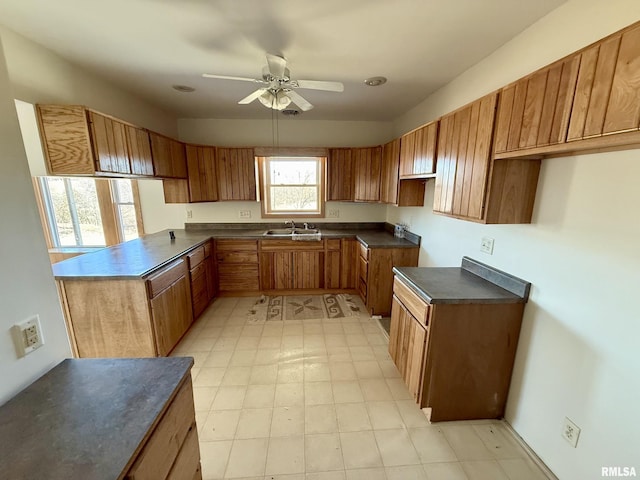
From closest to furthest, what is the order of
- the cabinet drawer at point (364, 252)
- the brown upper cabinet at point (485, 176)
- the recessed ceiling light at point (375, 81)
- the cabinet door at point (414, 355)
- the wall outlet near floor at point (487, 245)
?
1. the brown upper cabinet at point (485, 176)
2. the cabinet door at point (414, 355)
3. the wall outlet near floor at point (487, 245)
4. the recessed ceiling light at point (375, 81)
5. the cabinet drawer at point (364, 252)

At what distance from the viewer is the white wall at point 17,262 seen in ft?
2.91

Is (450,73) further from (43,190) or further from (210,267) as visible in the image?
(43,190)

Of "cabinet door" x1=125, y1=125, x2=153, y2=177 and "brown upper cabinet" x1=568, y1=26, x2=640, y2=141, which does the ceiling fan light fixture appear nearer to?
"cabinet door" x1=125, y1=125, x2=153, y2=177

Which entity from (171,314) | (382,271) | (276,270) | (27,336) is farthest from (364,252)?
(27,336)

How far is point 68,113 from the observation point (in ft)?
6.35

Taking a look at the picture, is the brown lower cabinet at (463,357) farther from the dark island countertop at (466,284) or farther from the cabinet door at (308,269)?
the cabinet door at (308,269)

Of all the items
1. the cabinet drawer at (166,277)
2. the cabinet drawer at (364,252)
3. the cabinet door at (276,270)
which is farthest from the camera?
the cabinet door at (276,270)

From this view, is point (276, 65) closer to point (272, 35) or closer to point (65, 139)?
point (272, 35)

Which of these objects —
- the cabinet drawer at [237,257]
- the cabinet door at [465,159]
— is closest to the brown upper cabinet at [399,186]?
the cabinet door at [465,159]

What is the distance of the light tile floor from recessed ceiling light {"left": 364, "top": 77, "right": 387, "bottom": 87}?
8.45 ft

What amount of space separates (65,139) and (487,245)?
10.7ft

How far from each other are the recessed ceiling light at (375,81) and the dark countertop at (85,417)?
2616mm

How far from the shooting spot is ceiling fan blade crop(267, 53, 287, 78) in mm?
1714

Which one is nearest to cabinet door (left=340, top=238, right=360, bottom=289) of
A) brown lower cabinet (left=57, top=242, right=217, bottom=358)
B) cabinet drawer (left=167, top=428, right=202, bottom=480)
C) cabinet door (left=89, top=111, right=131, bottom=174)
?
brown lower cabinet (left=57, top=242, right=217, bottom=358)
